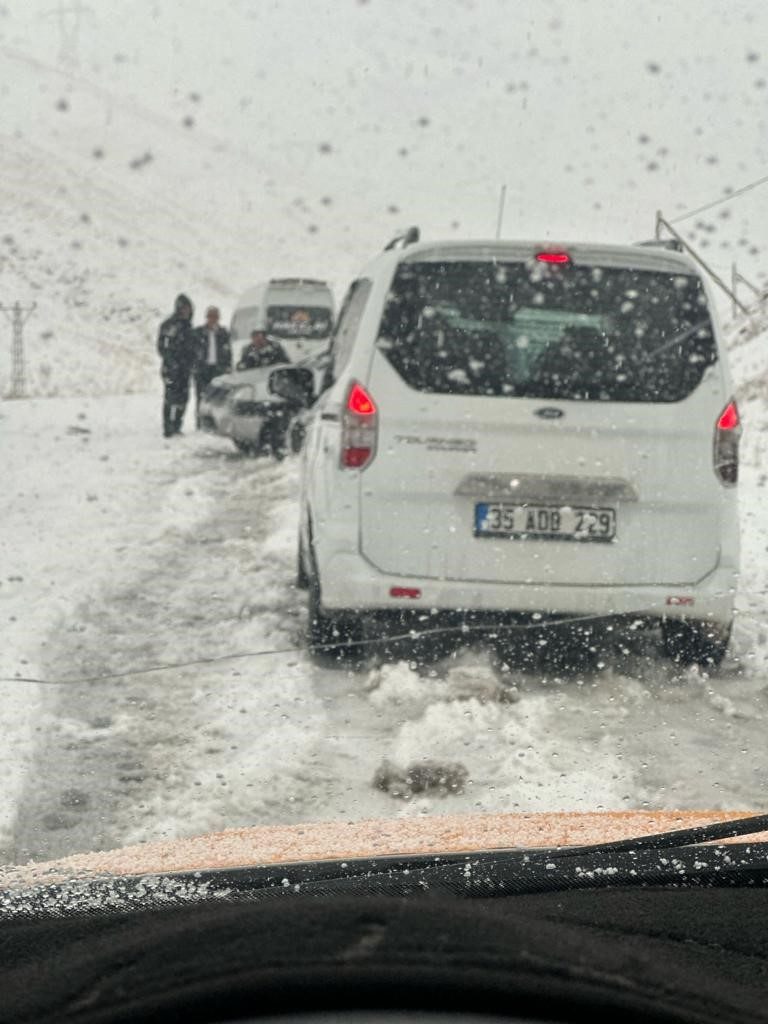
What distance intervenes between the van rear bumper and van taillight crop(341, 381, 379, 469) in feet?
1.31

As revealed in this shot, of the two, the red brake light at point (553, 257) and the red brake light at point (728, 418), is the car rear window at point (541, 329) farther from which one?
the red brake light at point (728, 418)

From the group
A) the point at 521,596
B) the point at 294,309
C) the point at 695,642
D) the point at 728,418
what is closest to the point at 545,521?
the point at 521,596

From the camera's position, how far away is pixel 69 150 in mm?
133750

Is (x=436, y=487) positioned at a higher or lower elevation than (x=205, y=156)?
lower

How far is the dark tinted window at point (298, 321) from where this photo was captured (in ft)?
103

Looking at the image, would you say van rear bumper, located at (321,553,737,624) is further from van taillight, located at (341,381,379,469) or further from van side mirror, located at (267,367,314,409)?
van side mirror, located at (267,367,314,409)

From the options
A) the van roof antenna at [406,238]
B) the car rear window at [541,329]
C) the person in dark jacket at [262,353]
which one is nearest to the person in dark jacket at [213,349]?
the person in dark jacket at [262,353]

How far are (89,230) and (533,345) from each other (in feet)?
369

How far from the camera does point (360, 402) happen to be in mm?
5629

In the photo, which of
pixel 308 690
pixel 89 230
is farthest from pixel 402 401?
pixel 89 230

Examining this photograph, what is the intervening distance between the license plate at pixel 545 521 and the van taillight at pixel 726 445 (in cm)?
51

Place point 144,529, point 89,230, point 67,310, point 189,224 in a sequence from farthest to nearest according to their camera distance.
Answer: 1. point 189,224
2. point 89,230
3. point 67,310
4. point 144,529

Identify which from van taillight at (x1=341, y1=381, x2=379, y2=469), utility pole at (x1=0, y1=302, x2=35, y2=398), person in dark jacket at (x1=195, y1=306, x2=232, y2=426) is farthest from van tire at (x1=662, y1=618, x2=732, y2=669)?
utility pole at (x1=0, y1=302, x2=35, y2=398)

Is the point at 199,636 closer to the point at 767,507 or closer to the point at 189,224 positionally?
the point at 767,507
